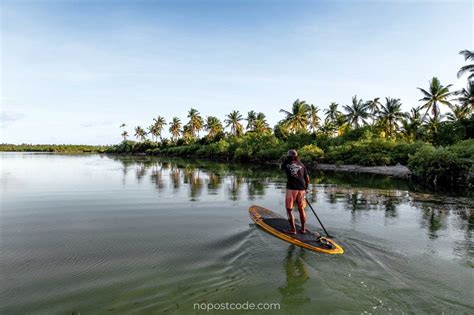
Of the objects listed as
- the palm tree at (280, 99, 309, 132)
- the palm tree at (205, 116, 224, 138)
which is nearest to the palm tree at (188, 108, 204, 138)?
the palm tree at (205, 116, 224, 138)

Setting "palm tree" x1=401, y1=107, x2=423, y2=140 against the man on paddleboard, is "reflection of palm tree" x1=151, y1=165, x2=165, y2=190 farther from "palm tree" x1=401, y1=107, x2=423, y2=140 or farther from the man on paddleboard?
"palm tree" x1=401, y1=107, x2=423, y2=140

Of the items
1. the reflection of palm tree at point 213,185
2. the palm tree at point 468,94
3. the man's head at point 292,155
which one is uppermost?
the palm tree at point 468,94

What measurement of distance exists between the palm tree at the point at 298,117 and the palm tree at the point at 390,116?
14.1 meters

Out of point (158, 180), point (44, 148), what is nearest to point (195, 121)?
point (158, 180)

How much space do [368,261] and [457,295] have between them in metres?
1.72

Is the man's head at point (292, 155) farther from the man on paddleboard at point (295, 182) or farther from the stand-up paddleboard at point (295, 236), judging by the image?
the stand-up paddleboard at point (295, 236)

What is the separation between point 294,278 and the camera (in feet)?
18.3

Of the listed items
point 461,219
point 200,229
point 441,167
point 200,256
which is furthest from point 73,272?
point 441,167

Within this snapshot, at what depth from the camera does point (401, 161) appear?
36.8m

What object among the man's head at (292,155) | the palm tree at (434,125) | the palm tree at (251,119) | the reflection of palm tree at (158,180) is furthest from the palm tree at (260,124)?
the man's head at (292,155)

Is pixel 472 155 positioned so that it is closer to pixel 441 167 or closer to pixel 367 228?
pixel 441 167

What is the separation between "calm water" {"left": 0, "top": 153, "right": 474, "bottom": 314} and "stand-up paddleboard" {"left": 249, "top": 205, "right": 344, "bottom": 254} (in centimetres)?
21

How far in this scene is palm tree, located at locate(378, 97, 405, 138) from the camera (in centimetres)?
4881

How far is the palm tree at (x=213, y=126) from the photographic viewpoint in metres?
85.4
